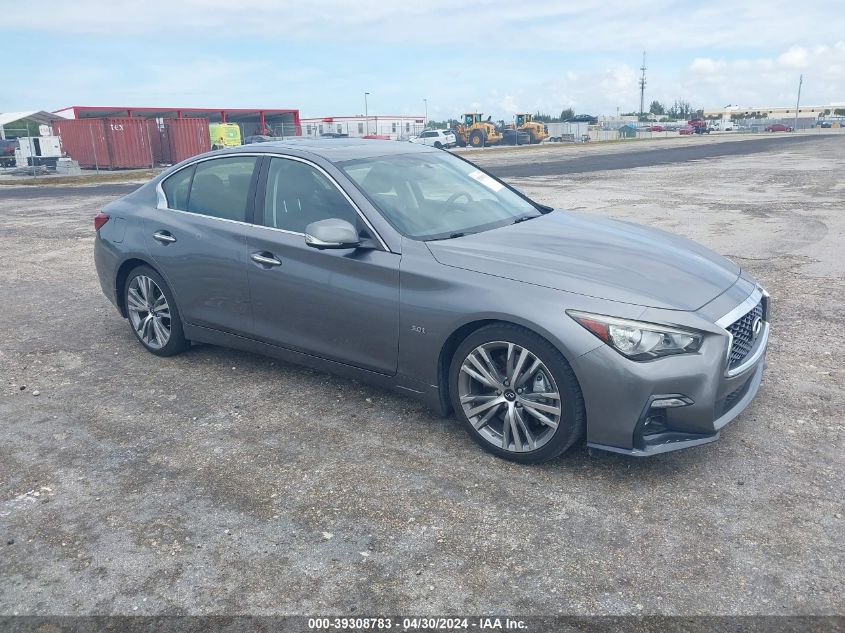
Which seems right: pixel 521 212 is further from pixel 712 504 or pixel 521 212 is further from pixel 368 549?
pixel 368 549

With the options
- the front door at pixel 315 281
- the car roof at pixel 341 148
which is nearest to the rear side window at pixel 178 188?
the car roof at pixel 341 148

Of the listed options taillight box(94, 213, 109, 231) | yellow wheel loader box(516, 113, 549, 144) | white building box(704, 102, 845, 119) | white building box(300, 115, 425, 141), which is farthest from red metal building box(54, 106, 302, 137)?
white building box(704, 102, 845, 119)

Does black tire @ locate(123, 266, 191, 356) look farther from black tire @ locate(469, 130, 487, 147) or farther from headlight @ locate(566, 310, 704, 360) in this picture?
black tire @ locate(469, 130, 487, 147)

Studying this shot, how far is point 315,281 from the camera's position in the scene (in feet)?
14.9

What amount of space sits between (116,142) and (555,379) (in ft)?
126

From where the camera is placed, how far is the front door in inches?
169

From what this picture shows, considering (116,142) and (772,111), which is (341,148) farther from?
(772,111)

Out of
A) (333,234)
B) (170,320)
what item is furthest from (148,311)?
(333,234)

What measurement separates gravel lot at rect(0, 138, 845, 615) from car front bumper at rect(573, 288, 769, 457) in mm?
273

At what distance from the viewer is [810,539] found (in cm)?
321

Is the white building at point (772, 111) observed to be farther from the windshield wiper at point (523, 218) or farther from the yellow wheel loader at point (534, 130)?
the windshield wiper at point (523, 218)

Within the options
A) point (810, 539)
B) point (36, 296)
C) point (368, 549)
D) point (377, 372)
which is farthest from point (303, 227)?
point (36, 296)

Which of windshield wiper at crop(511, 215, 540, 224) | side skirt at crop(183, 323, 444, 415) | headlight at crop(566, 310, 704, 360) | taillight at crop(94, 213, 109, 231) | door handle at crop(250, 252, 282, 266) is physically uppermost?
windshield wiper at crop(511, 215, 540, 224)

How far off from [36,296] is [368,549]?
6.32 m
